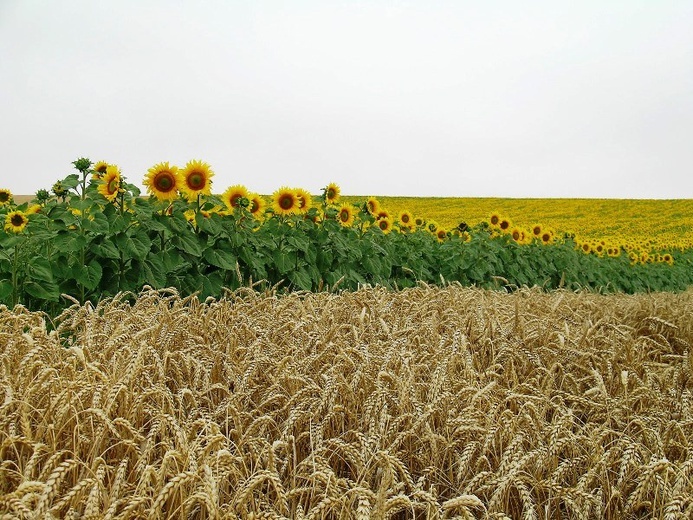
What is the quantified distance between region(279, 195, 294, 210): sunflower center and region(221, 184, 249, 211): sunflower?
1.67ft

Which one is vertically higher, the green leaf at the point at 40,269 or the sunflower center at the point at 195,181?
the sunflower center at the point at 195,181

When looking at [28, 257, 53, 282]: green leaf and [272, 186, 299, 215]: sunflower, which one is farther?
[272, 186, 299, 215]: sunflower

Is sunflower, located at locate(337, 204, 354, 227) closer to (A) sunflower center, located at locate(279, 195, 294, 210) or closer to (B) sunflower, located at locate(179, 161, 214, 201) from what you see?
(A) sunflower center, located at locate(279, 195, 294, 210)

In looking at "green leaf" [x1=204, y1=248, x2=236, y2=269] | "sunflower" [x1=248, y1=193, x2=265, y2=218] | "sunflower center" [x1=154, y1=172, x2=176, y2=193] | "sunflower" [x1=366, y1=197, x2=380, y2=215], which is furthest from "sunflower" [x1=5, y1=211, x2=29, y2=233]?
"sunflower" [x1=366, y1=197, x2=380, y2=215]

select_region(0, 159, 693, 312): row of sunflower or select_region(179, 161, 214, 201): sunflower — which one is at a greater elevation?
select_region(179, 161, 214, 201): sunflower

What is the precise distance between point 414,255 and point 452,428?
612cm

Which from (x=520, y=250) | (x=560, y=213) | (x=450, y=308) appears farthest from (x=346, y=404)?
(x=560, y=213)

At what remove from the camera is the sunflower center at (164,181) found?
213 inches

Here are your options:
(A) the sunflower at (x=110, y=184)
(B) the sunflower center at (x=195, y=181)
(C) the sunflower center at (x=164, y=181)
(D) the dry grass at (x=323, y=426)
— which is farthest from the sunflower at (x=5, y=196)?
(D) the dry grass at (x=323, y=426)

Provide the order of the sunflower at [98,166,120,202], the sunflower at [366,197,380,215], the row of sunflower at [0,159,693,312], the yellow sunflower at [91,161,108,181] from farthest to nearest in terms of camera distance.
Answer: the sunflower at [366,197,380,215] → the yellow sunflower at [91,161,108,181] → the sunflower at [98,166,120,202] → the row of sunflower at [0,159,693,312]

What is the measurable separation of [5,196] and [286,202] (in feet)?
10.4

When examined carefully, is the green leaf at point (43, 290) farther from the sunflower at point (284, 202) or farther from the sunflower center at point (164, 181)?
the sunflower at point (284, 202)

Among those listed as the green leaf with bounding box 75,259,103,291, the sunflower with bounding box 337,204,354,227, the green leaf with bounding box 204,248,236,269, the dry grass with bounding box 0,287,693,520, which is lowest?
the dry grass with bounding box 0,287,693,520

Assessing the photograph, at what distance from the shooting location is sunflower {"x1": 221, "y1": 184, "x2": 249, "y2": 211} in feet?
19.4
